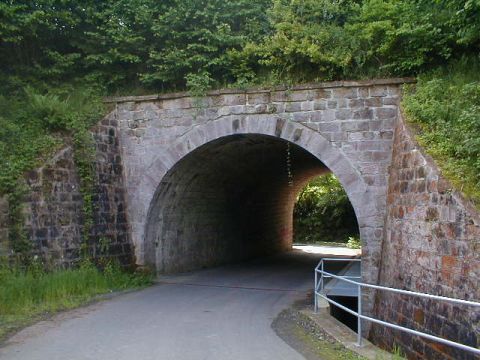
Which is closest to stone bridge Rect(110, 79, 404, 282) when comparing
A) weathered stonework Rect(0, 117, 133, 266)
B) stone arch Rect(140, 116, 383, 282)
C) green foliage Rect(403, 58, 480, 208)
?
stone arch Rect(140, 116, 383, 282)

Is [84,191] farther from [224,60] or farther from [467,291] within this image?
[467,291]

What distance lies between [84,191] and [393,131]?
6.18m

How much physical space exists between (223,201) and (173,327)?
788 centimetres

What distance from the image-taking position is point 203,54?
37.9ft

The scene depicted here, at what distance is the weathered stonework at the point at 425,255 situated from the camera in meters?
6.04

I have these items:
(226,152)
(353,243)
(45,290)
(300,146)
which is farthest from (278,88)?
(353,243)

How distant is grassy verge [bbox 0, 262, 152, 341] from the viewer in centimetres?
759

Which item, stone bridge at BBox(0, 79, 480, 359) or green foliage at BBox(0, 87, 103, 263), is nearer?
stone bridge at BBox(0, 79, 480, 359)

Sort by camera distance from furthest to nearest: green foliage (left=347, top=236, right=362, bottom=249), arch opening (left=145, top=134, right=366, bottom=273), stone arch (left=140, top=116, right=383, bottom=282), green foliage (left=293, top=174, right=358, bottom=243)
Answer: green foliage (left=293, top=174, right=358, bottom=243), green foliage (left=347, top=236, right=362, bottom=249), arch opening (left=145, top=134, right=366, bottom=273), stone arch (left=140, top=116, right=383, bottom=282)

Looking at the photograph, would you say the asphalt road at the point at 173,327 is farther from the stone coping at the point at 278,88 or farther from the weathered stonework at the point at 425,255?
the stone coping at the point at 278,88

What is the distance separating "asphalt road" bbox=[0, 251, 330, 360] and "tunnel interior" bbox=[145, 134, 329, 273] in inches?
54.5

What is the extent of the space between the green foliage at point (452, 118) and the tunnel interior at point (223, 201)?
11.3 ft

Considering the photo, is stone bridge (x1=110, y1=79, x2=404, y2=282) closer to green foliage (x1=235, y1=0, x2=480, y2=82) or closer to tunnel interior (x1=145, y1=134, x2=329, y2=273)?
tunnel interior (x1=145, y1=134, x2=329, y2=273)

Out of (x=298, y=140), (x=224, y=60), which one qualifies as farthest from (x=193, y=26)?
(x=298, y=140)
